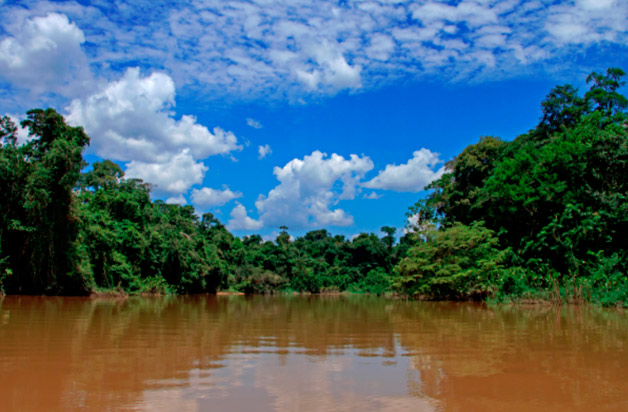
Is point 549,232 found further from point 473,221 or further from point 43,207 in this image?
point 43,207

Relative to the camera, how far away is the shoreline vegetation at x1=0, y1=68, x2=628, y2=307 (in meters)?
18.4

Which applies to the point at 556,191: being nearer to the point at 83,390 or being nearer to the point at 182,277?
the point at 83,390

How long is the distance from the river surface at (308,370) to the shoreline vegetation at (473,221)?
1124 cm

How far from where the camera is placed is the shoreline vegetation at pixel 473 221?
60.4 feet

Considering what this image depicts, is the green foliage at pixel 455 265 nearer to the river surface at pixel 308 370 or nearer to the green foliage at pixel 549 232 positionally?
the green foliage at pixel 549 232

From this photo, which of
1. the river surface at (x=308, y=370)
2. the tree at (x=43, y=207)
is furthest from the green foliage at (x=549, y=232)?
the tree at (x=43, y=207)

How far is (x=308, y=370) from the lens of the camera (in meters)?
5.06

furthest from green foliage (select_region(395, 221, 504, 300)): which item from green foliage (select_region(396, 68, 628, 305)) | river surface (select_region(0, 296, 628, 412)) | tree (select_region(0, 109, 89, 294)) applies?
tree (select_region(0, 109, 89, 294))

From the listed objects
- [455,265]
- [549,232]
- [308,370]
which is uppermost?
[549,232]

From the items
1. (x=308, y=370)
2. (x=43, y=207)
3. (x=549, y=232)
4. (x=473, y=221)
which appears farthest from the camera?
(x=473, y=221)

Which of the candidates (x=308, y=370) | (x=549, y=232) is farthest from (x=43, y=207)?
(x=549, y=232)

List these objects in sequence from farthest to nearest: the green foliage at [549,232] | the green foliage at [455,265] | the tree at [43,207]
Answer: the tree at [43,207] → the green foliage at [455,265] → the green foliage at [549,232]

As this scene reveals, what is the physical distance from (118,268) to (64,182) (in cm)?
691

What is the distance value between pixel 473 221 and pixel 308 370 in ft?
62.9
